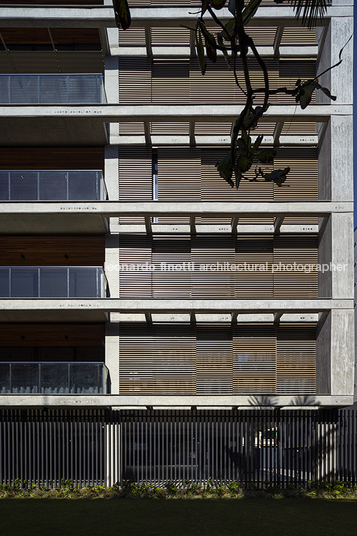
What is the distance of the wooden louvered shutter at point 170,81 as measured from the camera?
785 inches

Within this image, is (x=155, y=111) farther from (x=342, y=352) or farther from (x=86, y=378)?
(x=342, y=352)

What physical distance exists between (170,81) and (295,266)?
27.7 ft

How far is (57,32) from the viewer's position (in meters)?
20.6

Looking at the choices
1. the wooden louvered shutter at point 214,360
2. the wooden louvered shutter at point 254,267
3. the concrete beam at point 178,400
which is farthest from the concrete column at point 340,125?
the concrete beam at point 178,400

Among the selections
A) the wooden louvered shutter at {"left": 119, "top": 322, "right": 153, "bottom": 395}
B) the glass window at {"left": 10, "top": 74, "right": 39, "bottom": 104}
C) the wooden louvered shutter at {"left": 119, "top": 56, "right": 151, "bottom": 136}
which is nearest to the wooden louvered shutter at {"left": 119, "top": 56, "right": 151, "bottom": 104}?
the wooden louvered shutter at {"left": 119, "top": 56, "right": 151, "bottom": 136}

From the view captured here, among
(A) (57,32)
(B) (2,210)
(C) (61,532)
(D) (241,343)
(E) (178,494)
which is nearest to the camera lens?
(C) (61,532)

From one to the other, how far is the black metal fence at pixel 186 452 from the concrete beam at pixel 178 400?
1.37m

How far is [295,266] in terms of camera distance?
19.4 meters

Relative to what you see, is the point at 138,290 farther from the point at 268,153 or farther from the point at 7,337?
the point at 268,153

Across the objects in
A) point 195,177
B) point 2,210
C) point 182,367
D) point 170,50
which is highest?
point 170,50

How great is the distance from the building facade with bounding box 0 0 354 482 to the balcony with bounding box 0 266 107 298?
47 millimetres

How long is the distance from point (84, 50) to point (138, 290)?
1000cm

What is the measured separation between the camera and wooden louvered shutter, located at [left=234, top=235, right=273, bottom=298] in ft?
63.1

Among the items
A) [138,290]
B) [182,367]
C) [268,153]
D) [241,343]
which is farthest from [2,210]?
[268,153]
